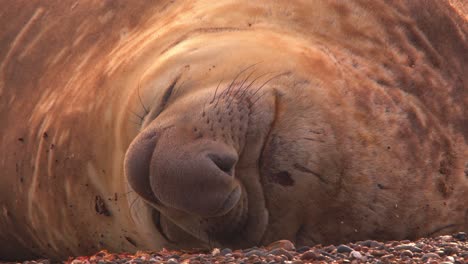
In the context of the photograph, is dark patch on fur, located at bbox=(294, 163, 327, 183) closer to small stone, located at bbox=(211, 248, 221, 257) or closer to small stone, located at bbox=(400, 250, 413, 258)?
small stone, located at bbox=(211, 248, 221, 257)

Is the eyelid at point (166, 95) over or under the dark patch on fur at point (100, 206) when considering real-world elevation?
over

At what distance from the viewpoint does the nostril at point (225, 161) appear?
3709 millimetres

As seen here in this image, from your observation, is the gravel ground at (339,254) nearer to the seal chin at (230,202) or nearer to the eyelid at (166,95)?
the seal chin at (230,202)

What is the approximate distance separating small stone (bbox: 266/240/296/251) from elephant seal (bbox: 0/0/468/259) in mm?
218

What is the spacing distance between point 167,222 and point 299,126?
725mm

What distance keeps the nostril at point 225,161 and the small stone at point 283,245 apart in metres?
0.33

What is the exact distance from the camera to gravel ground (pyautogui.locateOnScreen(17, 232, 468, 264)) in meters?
3.43

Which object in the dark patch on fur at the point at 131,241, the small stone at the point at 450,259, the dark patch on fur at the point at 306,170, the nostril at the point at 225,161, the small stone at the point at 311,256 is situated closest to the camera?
the small stone at the point at 450,259

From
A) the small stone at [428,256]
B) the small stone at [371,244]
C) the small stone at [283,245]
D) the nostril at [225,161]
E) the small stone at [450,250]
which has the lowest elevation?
the small stone at [428,256]

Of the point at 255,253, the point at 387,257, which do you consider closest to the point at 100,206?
the point at 255,253

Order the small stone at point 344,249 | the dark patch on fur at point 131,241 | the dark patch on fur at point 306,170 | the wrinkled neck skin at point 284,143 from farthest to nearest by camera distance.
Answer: the dark patch on fur at point 131,241, the dark patch on fur at point 306,170, the wrinkled neck skin at point 284,143, the small stone at point 344,249

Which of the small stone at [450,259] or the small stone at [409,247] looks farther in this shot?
the small stone at [409,247]

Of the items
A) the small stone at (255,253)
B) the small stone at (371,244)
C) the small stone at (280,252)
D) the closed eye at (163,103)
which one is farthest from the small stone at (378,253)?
the closed eye at (163,103)

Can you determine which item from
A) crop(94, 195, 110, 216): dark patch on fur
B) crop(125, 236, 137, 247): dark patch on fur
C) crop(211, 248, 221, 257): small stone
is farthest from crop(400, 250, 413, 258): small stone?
crop(94, 195, 110, 216): dark patch on fur
